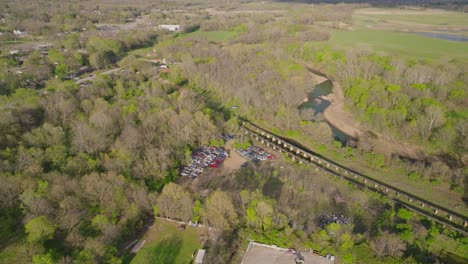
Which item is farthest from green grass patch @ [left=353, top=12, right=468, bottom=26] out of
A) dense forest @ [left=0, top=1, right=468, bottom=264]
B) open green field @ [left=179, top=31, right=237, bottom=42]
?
dense forest @ [left=0, top=1, right=468, bottom=264]

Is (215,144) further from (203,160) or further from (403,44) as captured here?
(403,44)

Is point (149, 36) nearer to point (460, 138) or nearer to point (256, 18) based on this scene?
point (256, 18)

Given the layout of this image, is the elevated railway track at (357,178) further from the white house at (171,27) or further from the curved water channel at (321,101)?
the white house at (171,27)

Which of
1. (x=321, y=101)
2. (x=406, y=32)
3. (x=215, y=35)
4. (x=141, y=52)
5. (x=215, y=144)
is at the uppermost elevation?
(x=215, y=35)

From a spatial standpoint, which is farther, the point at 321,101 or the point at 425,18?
the point at 425,18

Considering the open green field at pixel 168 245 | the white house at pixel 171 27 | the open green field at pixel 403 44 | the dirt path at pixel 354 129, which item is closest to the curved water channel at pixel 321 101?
the dirt path at pixel 354 129

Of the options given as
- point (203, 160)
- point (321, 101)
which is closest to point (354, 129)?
A: point (321, 101)
